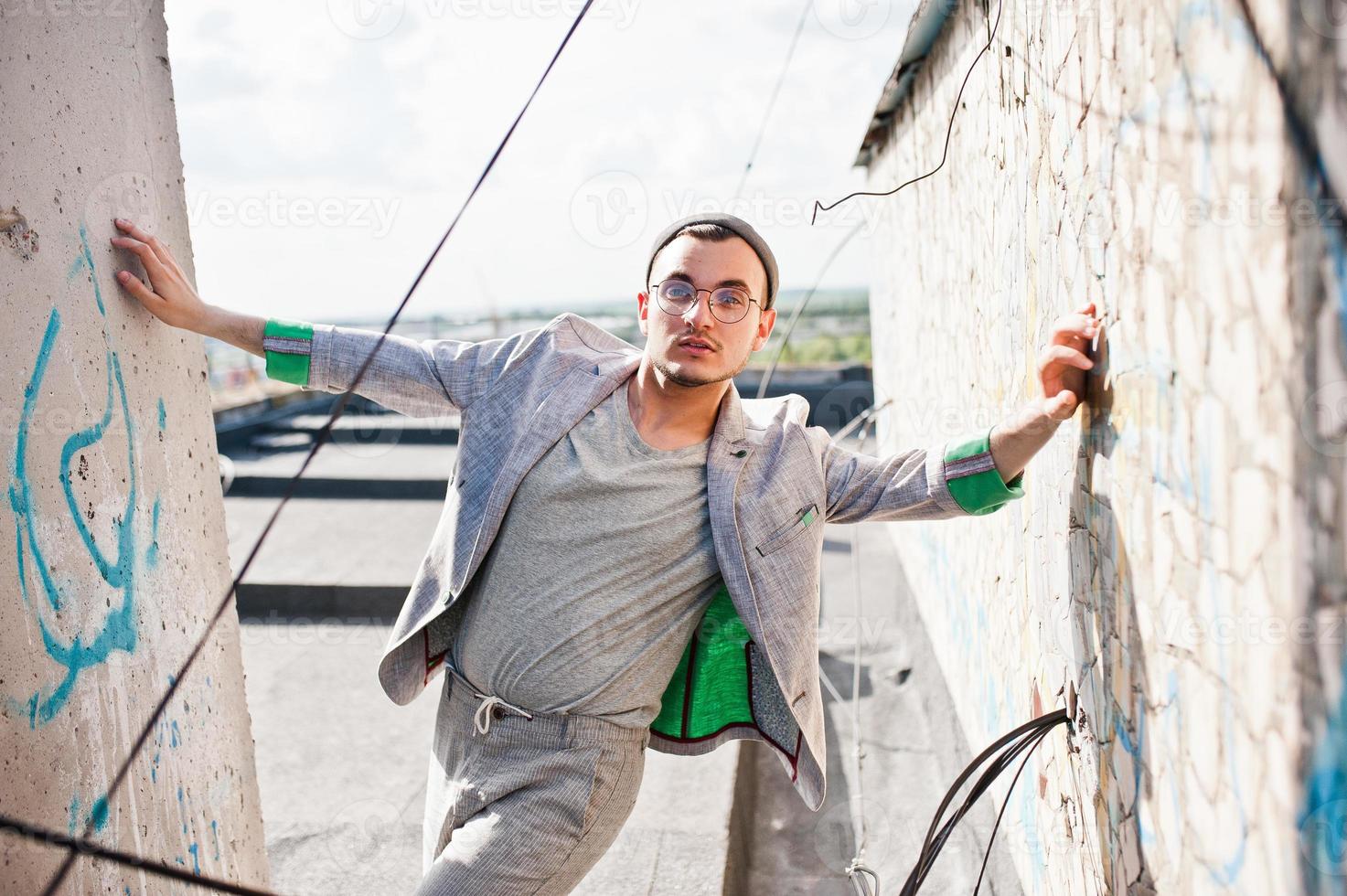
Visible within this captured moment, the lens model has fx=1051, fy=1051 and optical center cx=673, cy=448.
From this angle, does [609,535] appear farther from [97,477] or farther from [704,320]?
[97,477]

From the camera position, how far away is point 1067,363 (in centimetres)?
A: 195

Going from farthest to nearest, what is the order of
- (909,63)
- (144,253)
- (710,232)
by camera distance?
1. (909,63)
2. (710,232)
3. (144,253)

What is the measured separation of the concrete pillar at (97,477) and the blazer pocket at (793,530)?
131 cm

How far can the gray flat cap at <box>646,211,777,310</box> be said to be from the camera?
7.72 ft

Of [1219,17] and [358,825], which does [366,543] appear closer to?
[358,825]

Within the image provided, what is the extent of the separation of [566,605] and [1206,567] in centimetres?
119

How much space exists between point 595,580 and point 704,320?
1.94ft

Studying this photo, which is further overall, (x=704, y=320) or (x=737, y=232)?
(x=737, y=232)

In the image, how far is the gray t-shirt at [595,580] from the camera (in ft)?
7.01

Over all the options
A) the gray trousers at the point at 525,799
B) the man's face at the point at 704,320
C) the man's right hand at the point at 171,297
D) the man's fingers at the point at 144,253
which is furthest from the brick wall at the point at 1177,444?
the man's fingers at the point at 144,253

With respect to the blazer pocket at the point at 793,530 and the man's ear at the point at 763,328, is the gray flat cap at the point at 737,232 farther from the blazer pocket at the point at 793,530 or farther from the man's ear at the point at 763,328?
the blazer pocket at the point at 793,530

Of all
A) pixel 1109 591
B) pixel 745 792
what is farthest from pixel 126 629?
pixel 745 792

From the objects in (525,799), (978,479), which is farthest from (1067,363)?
(525,799)

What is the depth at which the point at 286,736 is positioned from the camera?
4844mm
